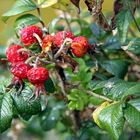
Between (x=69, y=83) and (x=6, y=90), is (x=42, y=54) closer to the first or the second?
(x=6, y=90)

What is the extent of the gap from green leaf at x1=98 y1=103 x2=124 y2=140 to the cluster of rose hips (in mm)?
142

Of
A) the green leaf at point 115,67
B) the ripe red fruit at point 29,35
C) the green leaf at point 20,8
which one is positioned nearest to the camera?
the ripe red fruit at point 29,35

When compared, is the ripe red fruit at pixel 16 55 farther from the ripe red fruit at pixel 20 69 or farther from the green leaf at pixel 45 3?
the green leaf at pixel 45 3

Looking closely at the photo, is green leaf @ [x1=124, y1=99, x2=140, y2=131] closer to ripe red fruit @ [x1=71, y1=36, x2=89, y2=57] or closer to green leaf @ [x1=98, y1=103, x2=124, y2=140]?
green leaf @ [x1=98, y1=103, x2=124, y2=140]

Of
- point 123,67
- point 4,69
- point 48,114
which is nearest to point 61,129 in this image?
point 48,114

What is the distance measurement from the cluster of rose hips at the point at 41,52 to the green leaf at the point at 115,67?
0.27 meters

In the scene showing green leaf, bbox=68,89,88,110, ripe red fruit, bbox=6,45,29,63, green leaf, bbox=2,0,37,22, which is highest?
green leaf, bbox=2,0,37,22

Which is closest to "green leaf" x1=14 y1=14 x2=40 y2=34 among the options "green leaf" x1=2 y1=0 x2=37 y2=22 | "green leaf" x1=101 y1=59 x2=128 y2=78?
"green leaf" x1=2 y1=0 x2=37 y2=22

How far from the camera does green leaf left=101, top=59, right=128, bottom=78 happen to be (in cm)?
127

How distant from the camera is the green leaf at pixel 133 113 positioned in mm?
900

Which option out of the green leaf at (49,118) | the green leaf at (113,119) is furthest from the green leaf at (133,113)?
the green leaf at (49,118)

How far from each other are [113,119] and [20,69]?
22 cm

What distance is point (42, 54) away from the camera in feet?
3.26

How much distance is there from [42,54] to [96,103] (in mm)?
220
